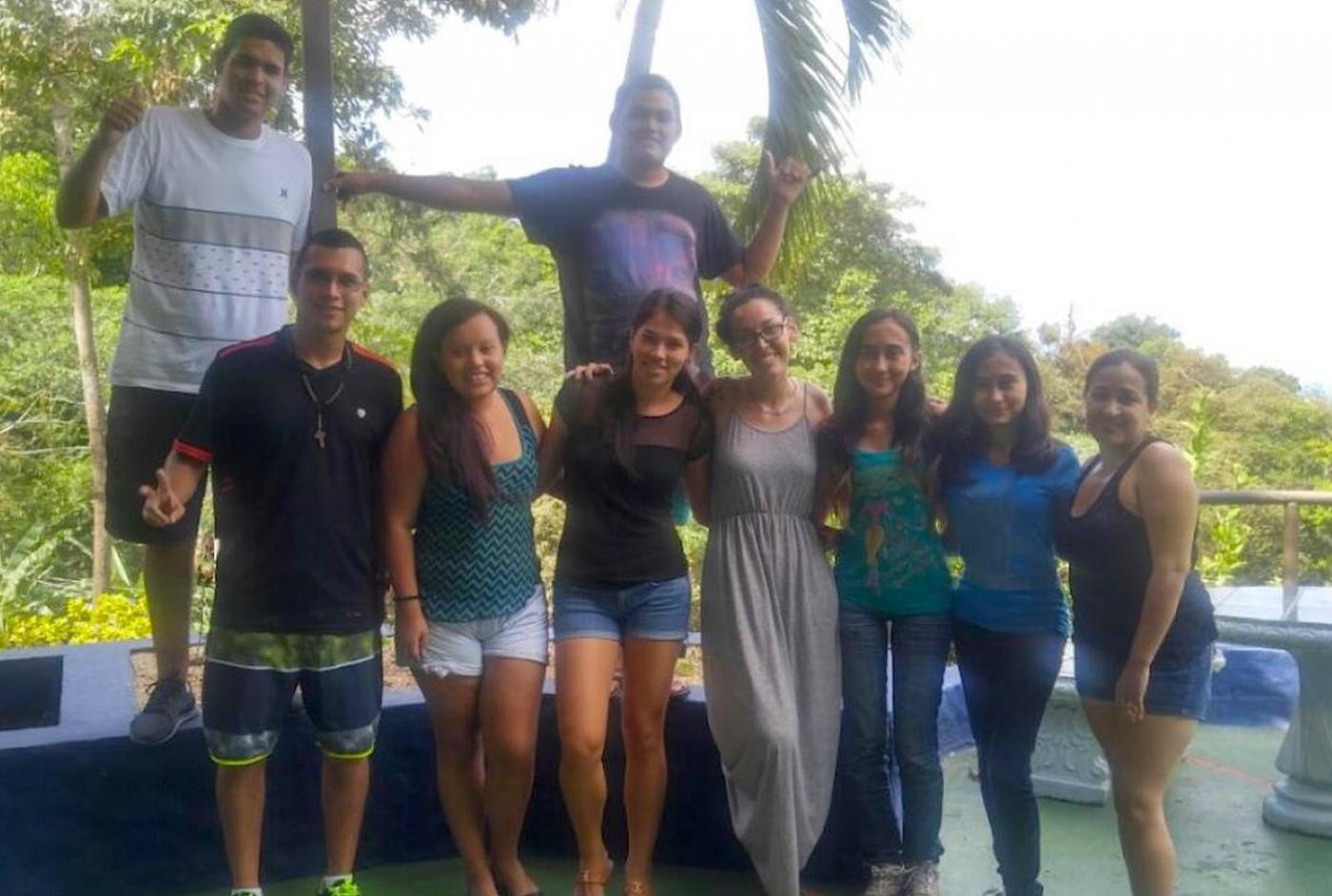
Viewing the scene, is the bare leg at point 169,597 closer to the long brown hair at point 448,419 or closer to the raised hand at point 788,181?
the long brown hair at point 448,419

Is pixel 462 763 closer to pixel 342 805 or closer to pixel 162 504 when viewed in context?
pixel 342 805

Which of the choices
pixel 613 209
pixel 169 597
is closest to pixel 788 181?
pixel 613 209

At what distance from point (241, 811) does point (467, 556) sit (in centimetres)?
76

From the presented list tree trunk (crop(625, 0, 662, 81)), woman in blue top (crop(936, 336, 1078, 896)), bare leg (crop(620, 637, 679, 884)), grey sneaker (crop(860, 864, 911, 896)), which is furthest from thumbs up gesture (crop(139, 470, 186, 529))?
tree trunk (crop(625, 0, 662, 81))

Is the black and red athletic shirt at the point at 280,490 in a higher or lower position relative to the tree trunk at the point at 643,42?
lower

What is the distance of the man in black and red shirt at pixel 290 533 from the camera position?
273 cm

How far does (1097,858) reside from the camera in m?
3.91

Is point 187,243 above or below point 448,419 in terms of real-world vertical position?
above

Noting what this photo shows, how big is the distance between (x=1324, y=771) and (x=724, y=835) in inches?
81.9

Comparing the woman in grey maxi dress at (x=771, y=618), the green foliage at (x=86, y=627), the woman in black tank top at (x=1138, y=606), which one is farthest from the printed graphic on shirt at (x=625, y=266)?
the green foliage at (x=86, y=627)

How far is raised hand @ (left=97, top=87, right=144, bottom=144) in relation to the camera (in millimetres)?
2869

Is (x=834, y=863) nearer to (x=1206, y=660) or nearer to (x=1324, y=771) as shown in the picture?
(x=1206, y=660)

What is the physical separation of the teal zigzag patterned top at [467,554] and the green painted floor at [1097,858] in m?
1.05

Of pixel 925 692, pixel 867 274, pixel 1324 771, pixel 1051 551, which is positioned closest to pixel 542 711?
pixel 925 692
